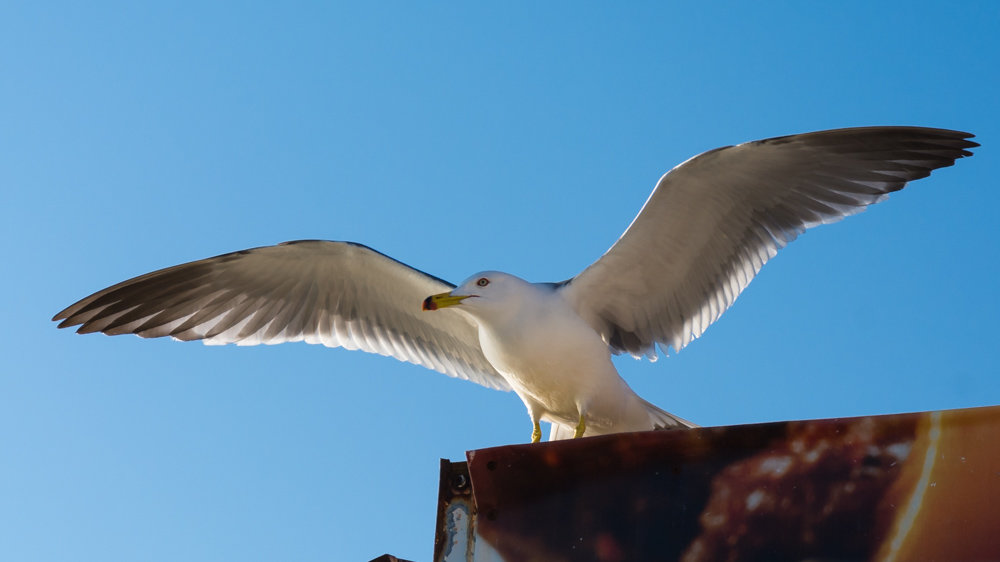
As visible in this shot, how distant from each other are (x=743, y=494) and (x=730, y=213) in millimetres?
3298

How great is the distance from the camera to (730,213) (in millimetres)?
5973

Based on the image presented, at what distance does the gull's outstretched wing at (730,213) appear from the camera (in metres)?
5.74

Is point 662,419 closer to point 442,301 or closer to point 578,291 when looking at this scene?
point 578,291

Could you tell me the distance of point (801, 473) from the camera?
2844 millimetres

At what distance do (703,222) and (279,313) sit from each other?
2.80 metres

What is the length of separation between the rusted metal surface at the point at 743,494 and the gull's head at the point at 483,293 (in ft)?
8.06

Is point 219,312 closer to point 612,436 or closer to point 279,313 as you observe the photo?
point 279,313

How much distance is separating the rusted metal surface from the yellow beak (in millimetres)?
2562

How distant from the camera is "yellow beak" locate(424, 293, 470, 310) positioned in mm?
5797

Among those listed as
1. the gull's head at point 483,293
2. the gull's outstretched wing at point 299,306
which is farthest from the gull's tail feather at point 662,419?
the gull's outstretched wing at point 299,306

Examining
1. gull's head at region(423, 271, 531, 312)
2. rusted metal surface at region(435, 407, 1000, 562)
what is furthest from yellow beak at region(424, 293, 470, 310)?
rusted metal surface at region(435, 407, 1000, 562)

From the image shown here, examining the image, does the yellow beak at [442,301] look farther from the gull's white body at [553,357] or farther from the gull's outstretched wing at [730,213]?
the gull's outstretched wing at [730,213]

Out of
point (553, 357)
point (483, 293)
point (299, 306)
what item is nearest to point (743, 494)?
point (553, 357)

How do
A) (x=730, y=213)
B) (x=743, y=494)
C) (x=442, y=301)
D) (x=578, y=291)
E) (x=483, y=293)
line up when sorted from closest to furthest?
(x=743, y=494) → (x=483, y=293) → (x=442, y=301) → (x=730, y=213) → (x=578, y=291)
